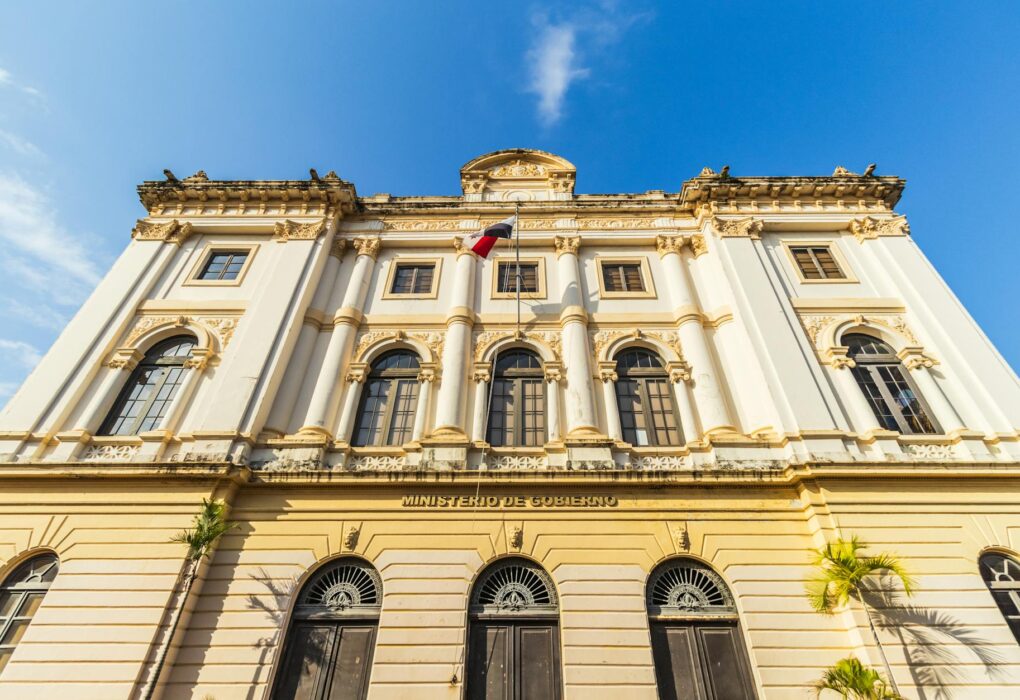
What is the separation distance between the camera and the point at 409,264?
53.5 ft

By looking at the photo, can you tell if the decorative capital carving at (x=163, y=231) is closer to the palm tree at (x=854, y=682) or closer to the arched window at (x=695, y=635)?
the arched window at (x=695, y=635)

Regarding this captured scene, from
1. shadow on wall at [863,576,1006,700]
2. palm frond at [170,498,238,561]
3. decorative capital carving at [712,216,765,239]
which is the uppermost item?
decorative capital carving at [712,216,765,239]

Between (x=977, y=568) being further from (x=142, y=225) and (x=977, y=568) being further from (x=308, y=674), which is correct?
(x=142, y=225)

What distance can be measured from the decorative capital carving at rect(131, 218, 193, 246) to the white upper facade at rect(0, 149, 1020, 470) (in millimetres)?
89

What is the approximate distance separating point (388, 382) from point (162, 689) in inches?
292

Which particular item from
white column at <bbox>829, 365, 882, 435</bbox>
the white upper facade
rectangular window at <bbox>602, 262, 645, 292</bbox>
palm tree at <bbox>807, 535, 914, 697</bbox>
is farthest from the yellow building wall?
rectangular window at <bbox>602, 262, 645, 292</bbox>

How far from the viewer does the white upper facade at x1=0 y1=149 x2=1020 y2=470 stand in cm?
1153

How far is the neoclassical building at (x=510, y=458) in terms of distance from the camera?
8.89 metres

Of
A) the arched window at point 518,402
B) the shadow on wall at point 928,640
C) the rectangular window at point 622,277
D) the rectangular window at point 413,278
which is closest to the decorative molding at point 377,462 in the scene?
the arched window at point 518,402

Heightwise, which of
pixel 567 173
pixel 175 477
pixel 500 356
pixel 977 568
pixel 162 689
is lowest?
pixel 162 689

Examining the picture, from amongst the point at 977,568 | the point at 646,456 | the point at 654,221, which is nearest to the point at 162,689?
the point at 646,456

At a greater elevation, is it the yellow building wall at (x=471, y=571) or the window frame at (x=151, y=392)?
the window frame at (x=151, y=392)

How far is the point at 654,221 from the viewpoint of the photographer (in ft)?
56.0

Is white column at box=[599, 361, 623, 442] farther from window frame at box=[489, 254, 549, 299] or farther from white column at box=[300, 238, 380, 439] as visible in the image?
white column at box=[300, 238, 380, 439]
